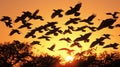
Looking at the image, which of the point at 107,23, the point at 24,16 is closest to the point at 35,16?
the point at 24,16

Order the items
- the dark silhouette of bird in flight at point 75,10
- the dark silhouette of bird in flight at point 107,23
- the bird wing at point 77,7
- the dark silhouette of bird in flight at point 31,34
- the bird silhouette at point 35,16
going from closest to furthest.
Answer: the dark silhouette of bird in flight at point 107,23 < the bird wing at point 77,7 < the dark silhouette of bird in flight at point 75,10 < the bird silhouette at point 35,16 < the dark silhouette of bird in flight at point 31,34

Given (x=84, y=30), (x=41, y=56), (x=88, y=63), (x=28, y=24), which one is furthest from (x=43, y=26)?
(x=41, y=56)

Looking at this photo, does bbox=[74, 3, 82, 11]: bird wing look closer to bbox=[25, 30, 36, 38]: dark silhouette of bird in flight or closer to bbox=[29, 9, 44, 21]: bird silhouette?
bbox=[29, 9, 44, 21]: bird silhouette

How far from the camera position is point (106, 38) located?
3569cm

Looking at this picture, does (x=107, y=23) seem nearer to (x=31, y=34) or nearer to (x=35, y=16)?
(x=35, y=16)

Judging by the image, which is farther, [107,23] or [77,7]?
[107,23]

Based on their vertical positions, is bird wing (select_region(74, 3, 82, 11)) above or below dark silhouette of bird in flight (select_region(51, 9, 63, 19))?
below

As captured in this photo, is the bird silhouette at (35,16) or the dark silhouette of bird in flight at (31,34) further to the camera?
the dark silhouette of bird in flight at (31,34)

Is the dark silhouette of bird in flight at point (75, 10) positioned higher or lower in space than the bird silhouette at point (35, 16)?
lower

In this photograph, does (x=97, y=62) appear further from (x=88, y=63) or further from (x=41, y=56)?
(x=41, y=56)

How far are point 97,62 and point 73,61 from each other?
4.16 m

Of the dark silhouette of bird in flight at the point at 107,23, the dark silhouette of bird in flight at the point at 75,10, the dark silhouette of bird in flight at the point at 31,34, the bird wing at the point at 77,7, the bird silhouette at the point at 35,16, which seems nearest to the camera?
the dark silhouette of bird in flight at the point at 107,23

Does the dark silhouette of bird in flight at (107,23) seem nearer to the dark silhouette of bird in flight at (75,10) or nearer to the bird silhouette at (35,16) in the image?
the dark silhouette of bird in flight at (75,10)

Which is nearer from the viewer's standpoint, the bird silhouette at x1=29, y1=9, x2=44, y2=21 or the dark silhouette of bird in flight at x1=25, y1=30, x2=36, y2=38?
the bird silhouette at x1=29, y1=9, x2=44, y2=21
